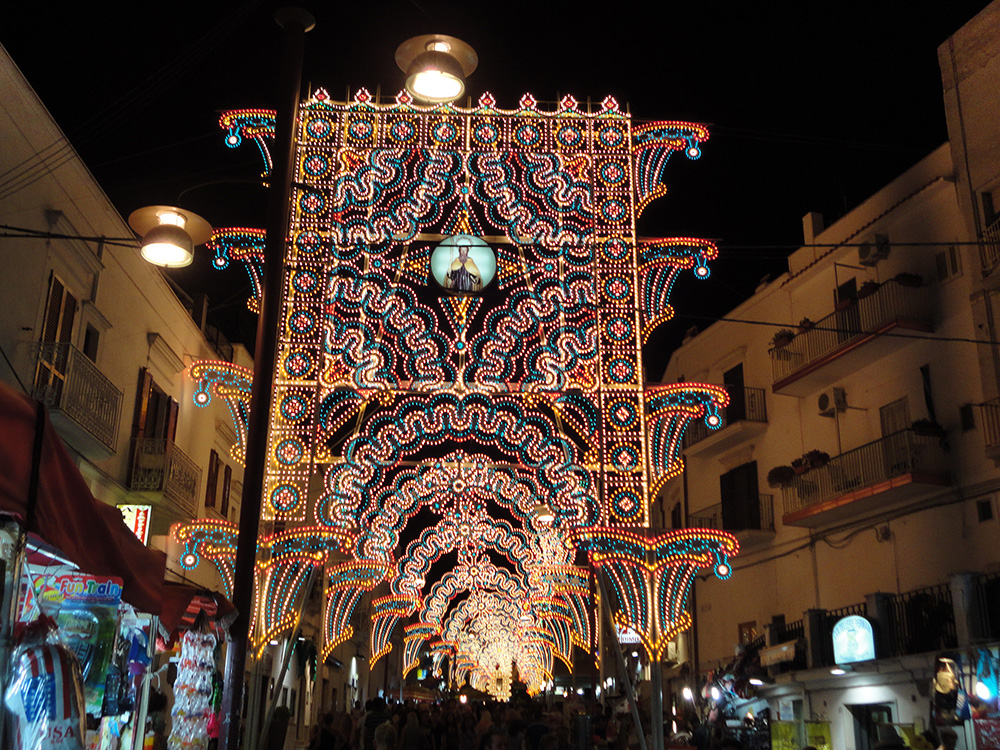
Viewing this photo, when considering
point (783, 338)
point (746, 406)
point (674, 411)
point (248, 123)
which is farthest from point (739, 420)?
point (248, 123)

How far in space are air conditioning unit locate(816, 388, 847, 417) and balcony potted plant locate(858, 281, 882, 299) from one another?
2.43m

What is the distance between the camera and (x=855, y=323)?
71.1 ft

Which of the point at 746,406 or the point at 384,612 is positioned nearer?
the point at 746,406

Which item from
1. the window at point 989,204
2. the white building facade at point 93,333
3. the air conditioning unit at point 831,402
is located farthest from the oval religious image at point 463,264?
the air conditioning unit at point 831,402

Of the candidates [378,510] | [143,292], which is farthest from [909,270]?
[143,292]

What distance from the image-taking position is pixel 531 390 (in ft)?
37.9

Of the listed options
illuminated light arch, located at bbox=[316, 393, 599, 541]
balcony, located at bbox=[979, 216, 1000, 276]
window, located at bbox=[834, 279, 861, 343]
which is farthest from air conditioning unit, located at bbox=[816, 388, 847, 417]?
illuminated light arch, located at bbox=[316, 393, 599, 541]

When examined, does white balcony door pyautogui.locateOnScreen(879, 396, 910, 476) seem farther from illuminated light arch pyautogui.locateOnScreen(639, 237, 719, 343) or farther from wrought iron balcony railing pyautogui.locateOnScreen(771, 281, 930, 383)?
illuminated light arch pyautogui.locateOnScreen(639, 237, 719, 343)

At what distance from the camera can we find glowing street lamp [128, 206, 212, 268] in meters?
9.67

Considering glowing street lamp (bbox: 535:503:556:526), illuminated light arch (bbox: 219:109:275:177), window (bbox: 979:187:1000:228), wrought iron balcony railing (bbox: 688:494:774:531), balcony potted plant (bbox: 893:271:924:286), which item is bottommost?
glowing street lamp (bbox: 535:503:556:526)

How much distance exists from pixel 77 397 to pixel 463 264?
25.6ft

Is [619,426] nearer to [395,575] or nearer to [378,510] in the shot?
[378,510]

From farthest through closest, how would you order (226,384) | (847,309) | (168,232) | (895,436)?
(847,309)
(895,436)
(226,384)
(168,232)

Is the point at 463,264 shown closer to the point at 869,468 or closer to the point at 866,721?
the point at 869,468
